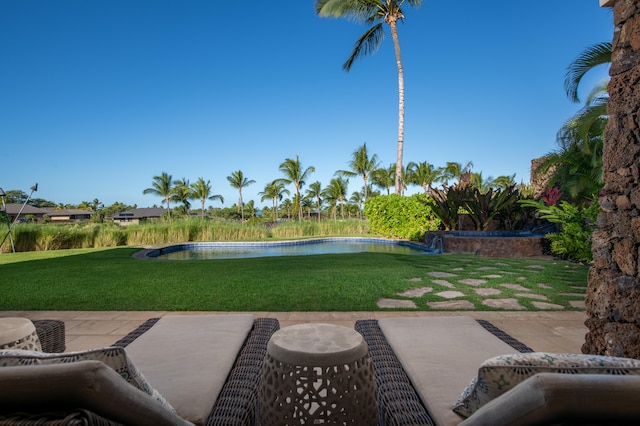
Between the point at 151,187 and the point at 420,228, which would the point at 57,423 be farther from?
the point at 151,187

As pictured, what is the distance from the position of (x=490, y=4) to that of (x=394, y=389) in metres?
15.3

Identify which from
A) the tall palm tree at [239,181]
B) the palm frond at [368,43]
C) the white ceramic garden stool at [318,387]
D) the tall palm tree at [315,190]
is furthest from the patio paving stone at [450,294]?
the tall palm tree at [315,190]

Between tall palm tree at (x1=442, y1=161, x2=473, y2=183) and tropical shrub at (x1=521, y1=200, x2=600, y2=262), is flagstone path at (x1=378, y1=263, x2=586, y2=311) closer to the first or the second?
tropical shrub at (x1=521, y1=200, x2=600, y2=262)

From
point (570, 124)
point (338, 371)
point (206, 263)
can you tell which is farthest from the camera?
point (570, 124)

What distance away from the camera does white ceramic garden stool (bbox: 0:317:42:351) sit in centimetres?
→ 136

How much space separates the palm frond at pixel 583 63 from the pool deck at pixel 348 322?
520 centimetres

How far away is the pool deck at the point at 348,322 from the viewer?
2.67 meters

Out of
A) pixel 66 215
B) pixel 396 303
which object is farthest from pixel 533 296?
pixel 66 215

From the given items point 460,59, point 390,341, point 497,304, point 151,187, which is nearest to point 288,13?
point 460,59

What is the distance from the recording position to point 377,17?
49.3 ft

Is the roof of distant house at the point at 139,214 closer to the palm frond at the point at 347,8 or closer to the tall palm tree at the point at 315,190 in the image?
the tall palm tree at the point at 315,190

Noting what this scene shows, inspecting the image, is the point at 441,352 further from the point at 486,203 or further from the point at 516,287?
the point at 486,203

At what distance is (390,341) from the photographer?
183cm

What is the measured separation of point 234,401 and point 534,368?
3.44 ft
